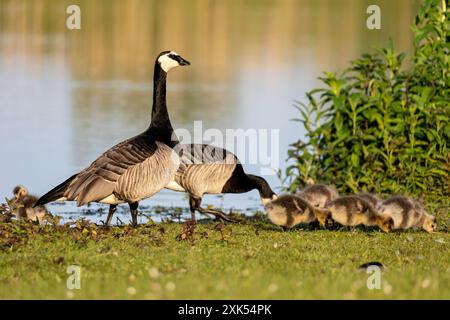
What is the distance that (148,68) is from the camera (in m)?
31.3

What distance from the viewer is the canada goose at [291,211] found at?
37.4 feet

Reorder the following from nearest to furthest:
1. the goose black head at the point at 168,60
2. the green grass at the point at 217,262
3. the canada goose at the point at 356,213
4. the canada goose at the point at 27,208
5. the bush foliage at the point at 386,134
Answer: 1. the green grass at the point at 217,262
2. the canada goose at the point at 356,213
3. the canada goose at the point at 27,208
4. the goose black head at the point at 168,60
5. the bush foliage at the point at 386,134

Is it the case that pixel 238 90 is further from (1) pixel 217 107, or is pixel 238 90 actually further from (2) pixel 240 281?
(2) pixel 240 281

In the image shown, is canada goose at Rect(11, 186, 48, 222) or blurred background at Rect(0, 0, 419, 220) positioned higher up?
blurred background at Rect(0, 0, 419, 220)

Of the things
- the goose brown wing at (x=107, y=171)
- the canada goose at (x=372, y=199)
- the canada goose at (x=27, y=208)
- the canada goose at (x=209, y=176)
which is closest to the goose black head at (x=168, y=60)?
the canada goose at (x=209, y=176)

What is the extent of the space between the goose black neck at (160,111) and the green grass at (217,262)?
1.48 m

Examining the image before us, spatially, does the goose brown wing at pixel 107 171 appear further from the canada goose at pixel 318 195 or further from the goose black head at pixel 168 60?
the canada goose at pixel 318 195

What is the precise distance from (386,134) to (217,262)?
546 cm

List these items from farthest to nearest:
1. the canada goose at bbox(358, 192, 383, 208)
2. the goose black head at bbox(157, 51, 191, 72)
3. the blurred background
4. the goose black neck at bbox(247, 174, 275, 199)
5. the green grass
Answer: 1. the blurred background
2. the goose black head at bbox(157, 51, 191, 72)
3. the goose black neck at bbox(247, 174, 275, 199)
4. the canada goose at bbox(358, 192, 383, 208)
5. the green grass

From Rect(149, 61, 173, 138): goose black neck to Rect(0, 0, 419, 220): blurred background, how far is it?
267 cm

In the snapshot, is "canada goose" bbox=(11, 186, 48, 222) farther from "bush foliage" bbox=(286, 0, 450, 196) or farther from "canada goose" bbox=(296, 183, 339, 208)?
"bush foliage" bbox=(286, 0, 450, 196)

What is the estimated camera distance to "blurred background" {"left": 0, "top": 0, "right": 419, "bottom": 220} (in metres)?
19.9

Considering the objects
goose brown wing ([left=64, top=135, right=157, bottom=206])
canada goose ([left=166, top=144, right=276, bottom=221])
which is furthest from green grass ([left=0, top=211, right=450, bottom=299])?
canada goose ([left=166, top=144, right=276, bottom=221])
